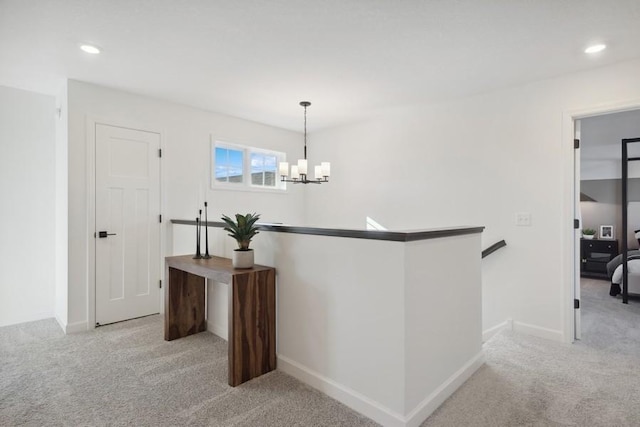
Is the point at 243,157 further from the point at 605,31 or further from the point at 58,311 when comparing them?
the point at 605,31

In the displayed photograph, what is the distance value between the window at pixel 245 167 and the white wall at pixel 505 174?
1609 millimetres

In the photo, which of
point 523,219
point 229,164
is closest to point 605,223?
point 523,219

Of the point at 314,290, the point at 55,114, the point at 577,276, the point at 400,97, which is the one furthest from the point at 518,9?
the point at 55,114

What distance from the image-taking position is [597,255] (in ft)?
19.5

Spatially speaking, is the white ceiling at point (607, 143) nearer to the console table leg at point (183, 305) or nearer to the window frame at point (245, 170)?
the window frame at point (245, 170)

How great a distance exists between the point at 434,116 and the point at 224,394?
348cm

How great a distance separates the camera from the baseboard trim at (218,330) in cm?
305

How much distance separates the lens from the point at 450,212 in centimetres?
382

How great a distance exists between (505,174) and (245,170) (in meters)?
3.26

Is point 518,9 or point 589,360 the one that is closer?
point 518,9

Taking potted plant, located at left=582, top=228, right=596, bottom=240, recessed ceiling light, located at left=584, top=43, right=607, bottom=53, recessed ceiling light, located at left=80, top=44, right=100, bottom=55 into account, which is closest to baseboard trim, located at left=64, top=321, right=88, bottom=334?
recessed ceiling light, located at left=80, top=44, right=100, bottom=55

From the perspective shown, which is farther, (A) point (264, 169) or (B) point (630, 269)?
(A) point (264, 169)

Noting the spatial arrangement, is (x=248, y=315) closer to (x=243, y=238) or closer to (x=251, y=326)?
(x=251, y=326)

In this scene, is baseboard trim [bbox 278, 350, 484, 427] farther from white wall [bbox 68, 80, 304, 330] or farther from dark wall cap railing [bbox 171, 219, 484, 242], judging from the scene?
white wall [bbox 68, 80, 304, 330]
